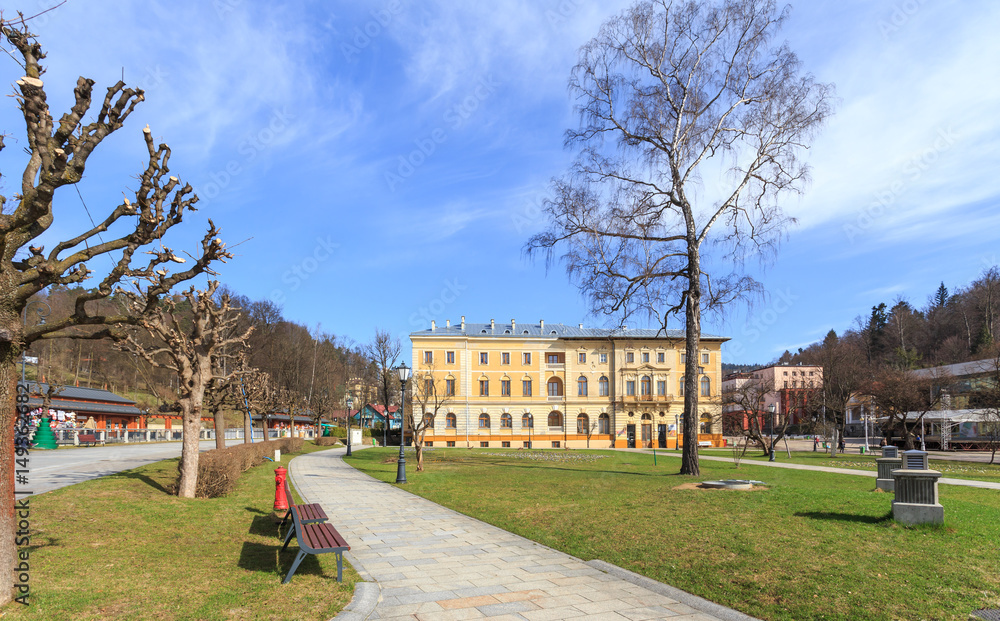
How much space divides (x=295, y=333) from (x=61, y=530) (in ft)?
203

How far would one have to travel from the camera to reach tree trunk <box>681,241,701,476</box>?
19487mm

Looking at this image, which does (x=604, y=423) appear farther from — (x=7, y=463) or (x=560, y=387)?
(x=7, y=463)

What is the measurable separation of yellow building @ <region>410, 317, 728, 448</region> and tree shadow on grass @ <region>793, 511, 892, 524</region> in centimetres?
4779

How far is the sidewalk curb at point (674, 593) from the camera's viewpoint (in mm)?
5762

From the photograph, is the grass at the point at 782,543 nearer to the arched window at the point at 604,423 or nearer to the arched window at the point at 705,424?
the arched window at the point at 705,424

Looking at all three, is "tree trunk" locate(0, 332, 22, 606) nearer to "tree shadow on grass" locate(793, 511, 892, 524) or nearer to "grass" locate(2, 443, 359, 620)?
A: "grass" locate(2, 443, 359, 620)

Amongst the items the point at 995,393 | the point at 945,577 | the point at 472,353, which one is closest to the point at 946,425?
the point at 995,393

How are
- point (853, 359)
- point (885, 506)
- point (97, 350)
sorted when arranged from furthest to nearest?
point (97, 350) → point (853, 359) → point (885, 506)

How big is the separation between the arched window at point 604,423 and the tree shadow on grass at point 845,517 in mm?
49971

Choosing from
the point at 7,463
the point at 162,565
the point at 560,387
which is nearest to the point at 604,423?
the point at 560,387

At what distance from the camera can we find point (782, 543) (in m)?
8.17

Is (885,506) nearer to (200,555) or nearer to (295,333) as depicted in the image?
(200,555)

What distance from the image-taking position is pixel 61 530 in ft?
28.1

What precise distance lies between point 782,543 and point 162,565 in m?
8.22
